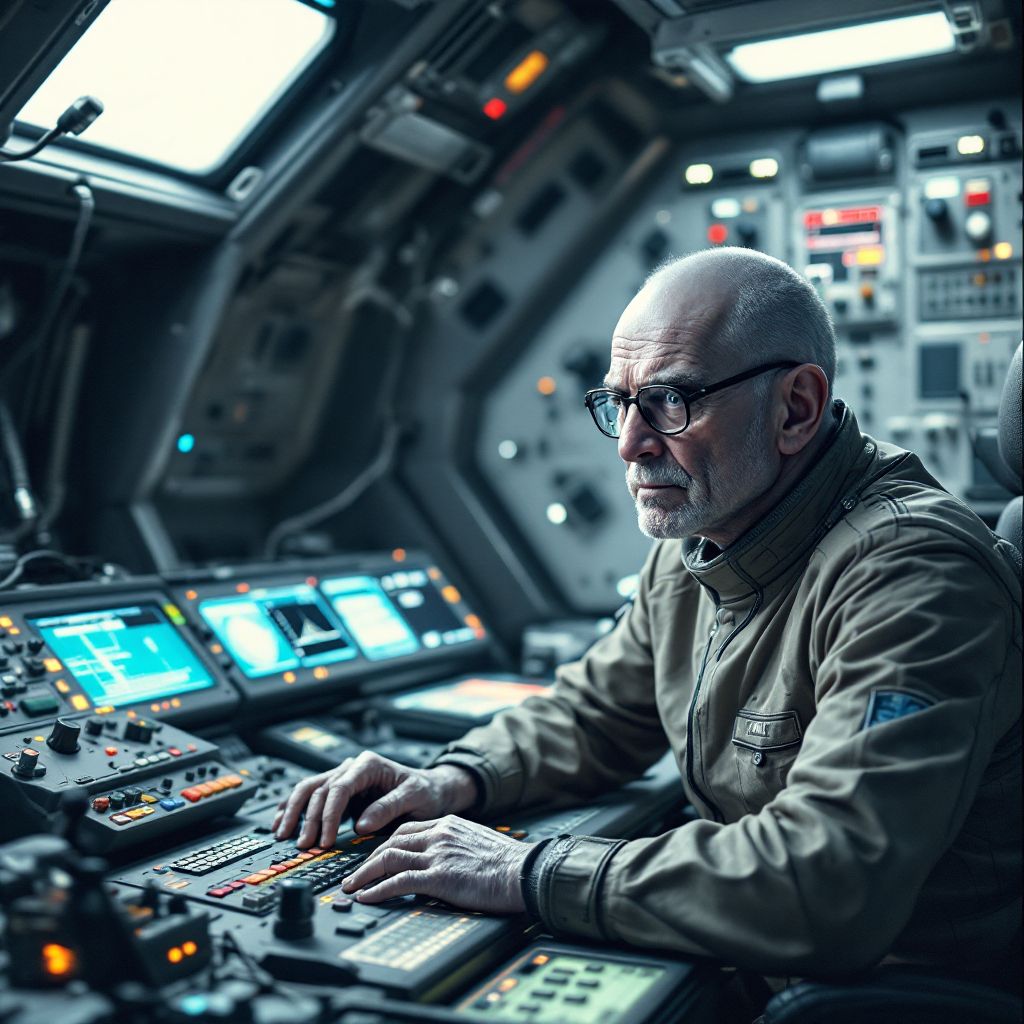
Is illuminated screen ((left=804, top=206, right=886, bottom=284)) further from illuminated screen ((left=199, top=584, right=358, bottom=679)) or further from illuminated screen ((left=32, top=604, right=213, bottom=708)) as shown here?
illuminated screen ((left=32, top=604, right=213, bottom=708))

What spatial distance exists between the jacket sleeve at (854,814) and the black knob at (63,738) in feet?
2.74

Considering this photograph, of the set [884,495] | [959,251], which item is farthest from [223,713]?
[959,251]

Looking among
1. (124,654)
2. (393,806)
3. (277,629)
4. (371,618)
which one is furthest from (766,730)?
(371,618)

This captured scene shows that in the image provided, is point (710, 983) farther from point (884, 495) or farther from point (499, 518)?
point (499, 518)

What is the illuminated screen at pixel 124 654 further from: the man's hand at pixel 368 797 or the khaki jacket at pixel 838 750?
the khaki jacket at pixel 838 750

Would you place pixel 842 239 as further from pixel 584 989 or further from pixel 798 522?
pixel 584 989

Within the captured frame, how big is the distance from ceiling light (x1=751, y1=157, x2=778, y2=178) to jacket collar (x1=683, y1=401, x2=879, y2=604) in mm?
1901

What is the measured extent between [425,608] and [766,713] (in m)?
1.74

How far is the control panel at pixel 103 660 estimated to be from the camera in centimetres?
194

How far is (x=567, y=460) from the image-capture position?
3531 mm

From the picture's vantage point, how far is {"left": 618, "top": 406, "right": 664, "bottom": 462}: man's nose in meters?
1.72

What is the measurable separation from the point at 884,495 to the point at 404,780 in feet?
2.99

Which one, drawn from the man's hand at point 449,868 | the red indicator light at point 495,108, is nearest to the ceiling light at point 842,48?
the red indicator light at point 495,108

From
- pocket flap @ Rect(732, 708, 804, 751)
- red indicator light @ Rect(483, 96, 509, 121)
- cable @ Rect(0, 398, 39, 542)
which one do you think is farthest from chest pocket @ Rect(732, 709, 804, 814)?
red indicator light @ Rect(483, 96, 509, 121)
